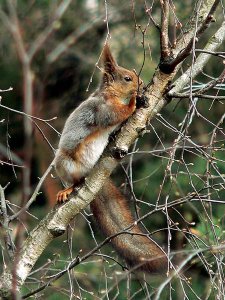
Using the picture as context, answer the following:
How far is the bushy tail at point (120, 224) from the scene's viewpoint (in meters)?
4.08

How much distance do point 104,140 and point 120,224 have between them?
52 centimetres

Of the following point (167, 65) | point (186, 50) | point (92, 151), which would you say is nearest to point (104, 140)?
point (92, 151)

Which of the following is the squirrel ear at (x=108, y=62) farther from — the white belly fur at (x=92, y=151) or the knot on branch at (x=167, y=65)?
the knot on branch at (x=167, y=65)

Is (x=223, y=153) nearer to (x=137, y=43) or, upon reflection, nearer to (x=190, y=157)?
(x=190, y=157)

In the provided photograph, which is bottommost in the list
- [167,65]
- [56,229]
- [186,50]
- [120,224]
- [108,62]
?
[120,224]

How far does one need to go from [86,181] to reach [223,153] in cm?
400

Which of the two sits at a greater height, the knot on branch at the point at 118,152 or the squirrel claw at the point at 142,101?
the squirrel claw at the point at 142,101

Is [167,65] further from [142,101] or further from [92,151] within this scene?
[92,151]

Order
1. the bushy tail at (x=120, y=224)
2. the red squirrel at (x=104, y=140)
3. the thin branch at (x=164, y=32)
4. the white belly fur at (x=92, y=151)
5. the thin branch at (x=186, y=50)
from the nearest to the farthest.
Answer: the thin branch at (x=186, y=50) → the thin branch at (x=164, y=32) → the bushy tail at (x=120, y=224) → the red squirrel at (x=104, y=140) → the white belly fur at (x=92, y=151)

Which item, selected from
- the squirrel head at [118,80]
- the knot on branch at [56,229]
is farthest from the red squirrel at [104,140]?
the knot on branch at [56,229]

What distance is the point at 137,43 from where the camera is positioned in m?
8.55

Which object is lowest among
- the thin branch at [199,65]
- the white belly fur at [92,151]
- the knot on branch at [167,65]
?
the white belly fur at [92,151]

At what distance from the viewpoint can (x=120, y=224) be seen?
444 cm

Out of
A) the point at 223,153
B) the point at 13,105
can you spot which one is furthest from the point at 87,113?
the point at 13,105
